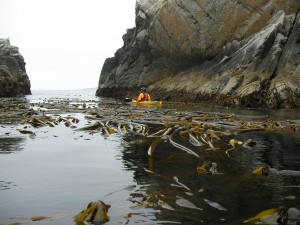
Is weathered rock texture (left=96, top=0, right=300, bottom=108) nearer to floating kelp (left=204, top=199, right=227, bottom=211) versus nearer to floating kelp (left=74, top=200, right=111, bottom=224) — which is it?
floating kelp (left=204, top=199, right=227, bottom=211)

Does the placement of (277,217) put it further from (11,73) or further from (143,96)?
(11,73)

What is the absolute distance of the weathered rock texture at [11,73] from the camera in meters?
62.4

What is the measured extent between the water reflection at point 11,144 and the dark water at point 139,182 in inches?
1.2

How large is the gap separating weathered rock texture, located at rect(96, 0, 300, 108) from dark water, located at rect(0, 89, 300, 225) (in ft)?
60.5

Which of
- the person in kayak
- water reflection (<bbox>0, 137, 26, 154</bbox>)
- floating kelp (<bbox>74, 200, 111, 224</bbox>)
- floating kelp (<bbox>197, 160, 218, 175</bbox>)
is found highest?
the person in kayak

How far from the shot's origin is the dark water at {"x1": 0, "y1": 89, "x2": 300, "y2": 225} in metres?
5.00

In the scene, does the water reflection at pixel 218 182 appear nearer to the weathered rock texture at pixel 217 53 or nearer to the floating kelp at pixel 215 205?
the floating kelp at pixel 215 205

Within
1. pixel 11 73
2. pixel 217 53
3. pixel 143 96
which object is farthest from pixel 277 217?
pixel 11 73

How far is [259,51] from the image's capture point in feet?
101

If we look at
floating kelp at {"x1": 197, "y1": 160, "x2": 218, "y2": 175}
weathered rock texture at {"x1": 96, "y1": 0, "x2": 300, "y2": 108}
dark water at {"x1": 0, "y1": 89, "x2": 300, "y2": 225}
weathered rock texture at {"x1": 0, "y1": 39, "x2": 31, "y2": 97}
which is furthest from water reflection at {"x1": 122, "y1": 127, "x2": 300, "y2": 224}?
weathered rock texture at {"x1": 0, "y1": 39, "x2": 31, "y2": 97}

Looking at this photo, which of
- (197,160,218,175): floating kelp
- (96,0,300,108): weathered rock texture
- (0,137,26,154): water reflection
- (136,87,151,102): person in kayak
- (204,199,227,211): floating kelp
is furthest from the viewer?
(136,87,151,102): person in kayak

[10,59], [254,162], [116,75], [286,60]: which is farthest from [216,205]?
[10,59]

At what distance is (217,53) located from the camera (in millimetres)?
40188

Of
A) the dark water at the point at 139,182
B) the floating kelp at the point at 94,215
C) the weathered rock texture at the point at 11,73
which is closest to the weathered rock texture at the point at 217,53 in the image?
the dark water at the point at 139,182
